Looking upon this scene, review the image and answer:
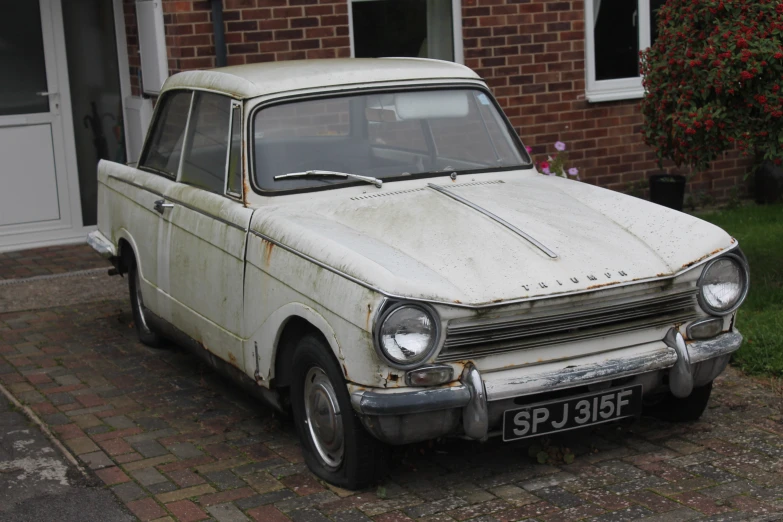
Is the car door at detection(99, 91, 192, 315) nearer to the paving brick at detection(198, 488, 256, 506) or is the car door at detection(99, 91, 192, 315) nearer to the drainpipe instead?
the paving brick at detection(198, 488, 256, 506)

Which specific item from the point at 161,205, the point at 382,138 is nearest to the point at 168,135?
the point at 161,205

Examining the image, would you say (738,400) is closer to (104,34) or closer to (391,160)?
(391,160)

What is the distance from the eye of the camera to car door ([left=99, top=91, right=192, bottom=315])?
6.33 meters

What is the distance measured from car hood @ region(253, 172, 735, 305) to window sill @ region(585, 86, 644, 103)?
5091mm

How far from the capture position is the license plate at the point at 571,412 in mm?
4480

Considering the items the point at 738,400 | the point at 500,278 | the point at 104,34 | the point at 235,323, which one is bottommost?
the point at 738,400

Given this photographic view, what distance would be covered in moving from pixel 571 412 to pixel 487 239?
776 millimetres

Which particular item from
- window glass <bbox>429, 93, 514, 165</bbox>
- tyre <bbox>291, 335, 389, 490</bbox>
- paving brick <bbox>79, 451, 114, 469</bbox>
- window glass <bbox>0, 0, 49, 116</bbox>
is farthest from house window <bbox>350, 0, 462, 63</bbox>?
tyre <bbox>291, 335, 389, 490</bbox>

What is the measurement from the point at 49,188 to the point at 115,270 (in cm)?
298

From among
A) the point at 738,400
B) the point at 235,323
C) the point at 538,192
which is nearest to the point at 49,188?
the point at 235,323

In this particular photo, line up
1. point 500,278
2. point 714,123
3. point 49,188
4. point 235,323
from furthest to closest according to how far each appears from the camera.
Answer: point 49,188, point 714,123, point 235,323, point 500,278

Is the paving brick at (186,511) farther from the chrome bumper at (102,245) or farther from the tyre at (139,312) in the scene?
the chrome bumper at (102,245)

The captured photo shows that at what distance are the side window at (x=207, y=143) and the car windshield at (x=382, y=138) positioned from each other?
1.03 ft

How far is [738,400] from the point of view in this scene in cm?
563
